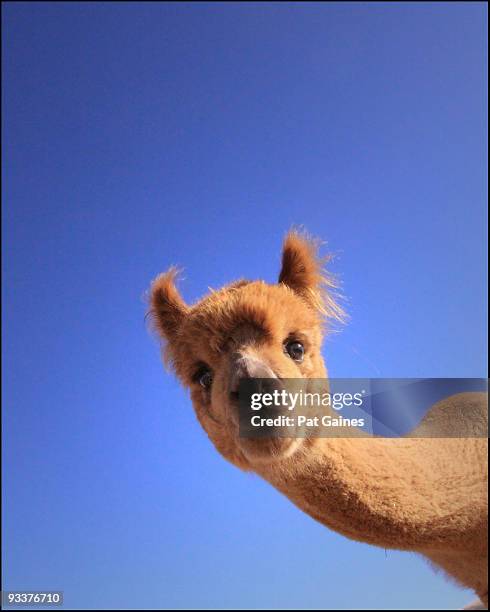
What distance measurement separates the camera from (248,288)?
110 inches

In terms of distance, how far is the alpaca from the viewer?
2432 mm

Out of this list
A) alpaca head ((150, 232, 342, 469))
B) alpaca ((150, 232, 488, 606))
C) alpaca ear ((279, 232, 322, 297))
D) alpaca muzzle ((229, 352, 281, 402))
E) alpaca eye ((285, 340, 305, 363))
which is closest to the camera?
alpaca muzzle ((229, 352, 281, 402))

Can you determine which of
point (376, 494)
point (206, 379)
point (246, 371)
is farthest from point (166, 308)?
point (376, 494)

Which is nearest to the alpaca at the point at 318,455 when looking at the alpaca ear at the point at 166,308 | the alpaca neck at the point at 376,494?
the alpaca neck at the point at 376,494

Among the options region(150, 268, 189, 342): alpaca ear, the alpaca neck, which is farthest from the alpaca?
region(150, 268, 189, 342): alpaca ear

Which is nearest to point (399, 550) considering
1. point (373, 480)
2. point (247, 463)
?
point (373, 480)

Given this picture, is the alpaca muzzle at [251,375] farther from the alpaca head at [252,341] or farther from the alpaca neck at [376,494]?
the alpaca neck at [376,494]

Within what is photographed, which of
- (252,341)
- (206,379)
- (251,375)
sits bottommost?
(251,375)

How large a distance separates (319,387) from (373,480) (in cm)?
55

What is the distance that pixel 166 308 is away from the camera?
133 inches

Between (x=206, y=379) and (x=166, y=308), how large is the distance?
0.85 meters

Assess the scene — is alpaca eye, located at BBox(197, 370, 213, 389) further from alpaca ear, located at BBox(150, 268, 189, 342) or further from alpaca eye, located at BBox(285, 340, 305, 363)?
alpaca ear, located at BBox(150, 268, 189, 342)

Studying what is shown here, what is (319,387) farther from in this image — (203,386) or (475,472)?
(475,472)

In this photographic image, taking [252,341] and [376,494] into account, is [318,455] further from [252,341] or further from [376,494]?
[252,341]
